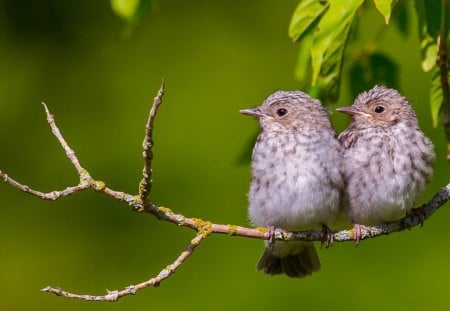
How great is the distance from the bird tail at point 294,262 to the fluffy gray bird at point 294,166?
1.99ft

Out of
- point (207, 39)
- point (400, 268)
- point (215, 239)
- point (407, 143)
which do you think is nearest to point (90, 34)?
point (207, 39)

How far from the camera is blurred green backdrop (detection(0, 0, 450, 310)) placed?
25.3ft

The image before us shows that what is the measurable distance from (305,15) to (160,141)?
134 inches

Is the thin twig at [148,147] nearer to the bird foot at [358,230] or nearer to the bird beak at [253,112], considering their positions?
the bird foot at [358,230]

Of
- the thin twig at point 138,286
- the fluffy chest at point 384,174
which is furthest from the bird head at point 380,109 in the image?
the thin twig at point 138,286

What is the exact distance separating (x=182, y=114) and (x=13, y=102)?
1.38m

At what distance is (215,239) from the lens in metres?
7.95

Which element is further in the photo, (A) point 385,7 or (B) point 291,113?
(B) point 291,113

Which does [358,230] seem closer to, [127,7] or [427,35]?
[427,35]

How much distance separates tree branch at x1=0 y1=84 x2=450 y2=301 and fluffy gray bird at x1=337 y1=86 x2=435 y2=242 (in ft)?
0.28

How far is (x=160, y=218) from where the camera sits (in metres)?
4.61

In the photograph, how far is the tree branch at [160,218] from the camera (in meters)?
4.32

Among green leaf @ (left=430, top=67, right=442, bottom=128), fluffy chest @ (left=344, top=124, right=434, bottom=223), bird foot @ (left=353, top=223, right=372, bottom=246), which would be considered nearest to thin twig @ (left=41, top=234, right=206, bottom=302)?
bird foot @ (left=353, top=223, right=372, bottom=246)

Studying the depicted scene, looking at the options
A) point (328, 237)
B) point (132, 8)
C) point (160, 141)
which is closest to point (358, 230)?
point (328, 237)
